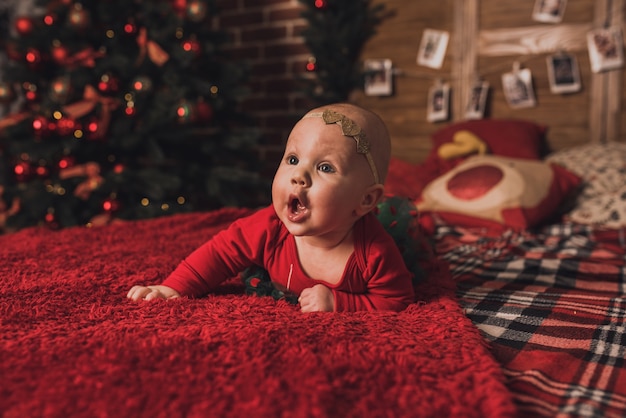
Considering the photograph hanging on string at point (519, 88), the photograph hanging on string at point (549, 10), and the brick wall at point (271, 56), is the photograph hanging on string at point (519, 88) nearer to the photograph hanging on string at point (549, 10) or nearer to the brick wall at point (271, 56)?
the photograph hanging on string at point (549, 10)

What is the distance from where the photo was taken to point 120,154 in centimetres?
235

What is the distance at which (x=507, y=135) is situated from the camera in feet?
7.27

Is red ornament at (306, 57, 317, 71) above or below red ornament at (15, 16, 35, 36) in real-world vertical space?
below

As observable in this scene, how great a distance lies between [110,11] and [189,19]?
0.33 metres

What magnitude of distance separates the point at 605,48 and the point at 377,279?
1890mm

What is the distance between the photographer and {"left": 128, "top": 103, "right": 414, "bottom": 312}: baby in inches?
33.7

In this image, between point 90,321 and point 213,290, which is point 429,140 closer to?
point 213,290

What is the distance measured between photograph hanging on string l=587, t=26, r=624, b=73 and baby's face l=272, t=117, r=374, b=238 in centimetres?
186

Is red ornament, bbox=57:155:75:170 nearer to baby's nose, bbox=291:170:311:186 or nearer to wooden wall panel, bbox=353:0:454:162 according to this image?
wooden wall panel, bbox=353:0:454:162

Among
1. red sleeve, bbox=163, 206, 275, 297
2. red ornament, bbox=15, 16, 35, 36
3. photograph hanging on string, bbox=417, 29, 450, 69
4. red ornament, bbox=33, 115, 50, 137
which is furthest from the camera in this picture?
photograph hanging on string, bbox=417, 29, 450, 69

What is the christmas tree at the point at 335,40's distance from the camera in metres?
2.63

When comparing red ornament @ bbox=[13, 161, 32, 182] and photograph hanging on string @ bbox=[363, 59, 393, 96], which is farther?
photograph hanging on string @ bbox=[363, 59, 393, 96]

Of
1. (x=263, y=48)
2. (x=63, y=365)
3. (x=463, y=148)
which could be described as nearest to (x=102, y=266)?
(x=63, y=365)

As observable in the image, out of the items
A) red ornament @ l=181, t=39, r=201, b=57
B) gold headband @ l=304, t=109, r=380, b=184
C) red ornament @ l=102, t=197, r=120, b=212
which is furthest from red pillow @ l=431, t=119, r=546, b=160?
gold headband @ l=304, t=109, r=380, b=184
